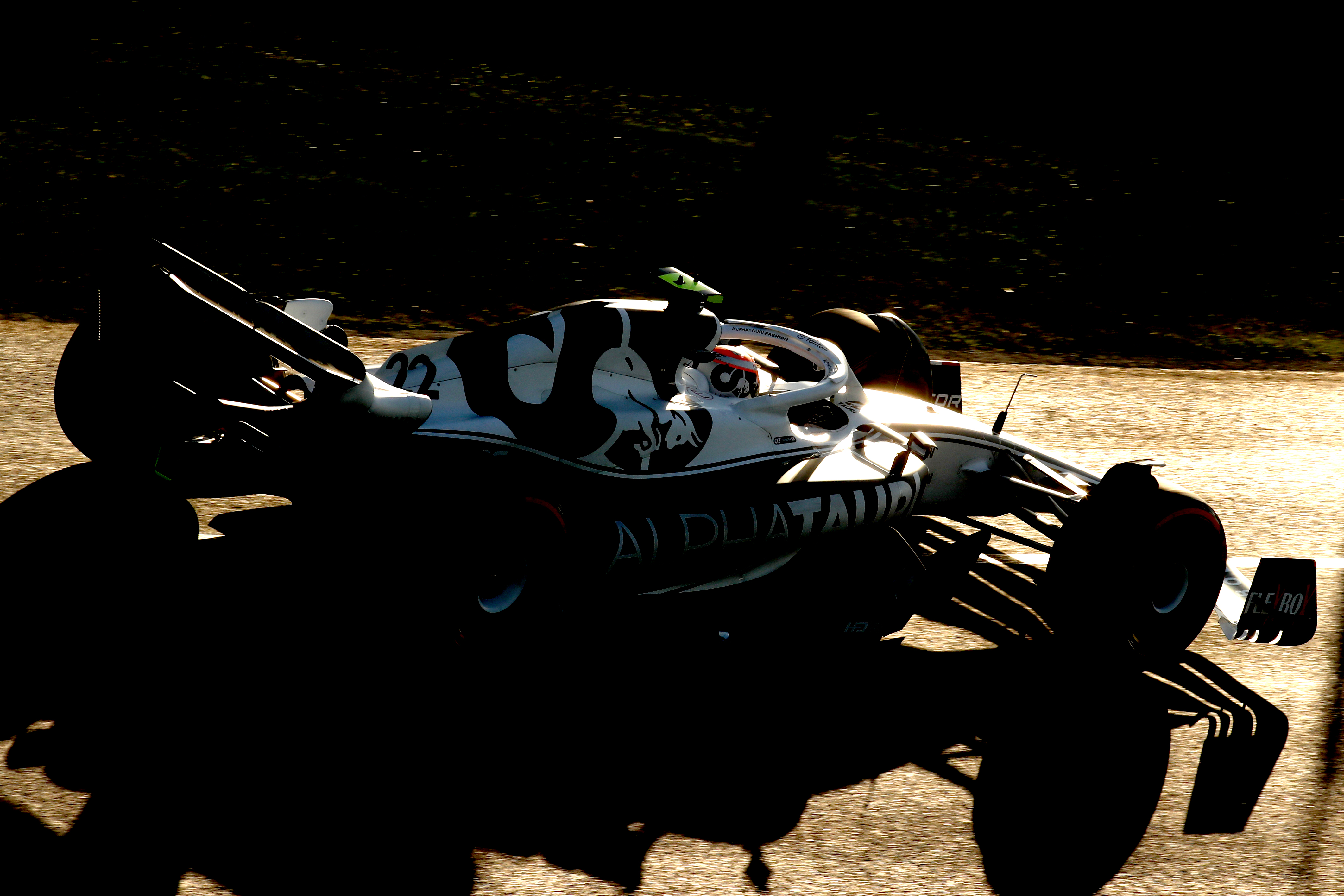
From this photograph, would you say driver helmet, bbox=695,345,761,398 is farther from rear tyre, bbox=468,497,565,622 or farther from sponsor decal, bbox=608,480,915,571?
rear tyre, bbox=468,497,565,622

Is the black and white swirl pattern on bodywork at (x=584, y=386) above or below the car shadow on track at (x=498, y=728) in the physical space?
above

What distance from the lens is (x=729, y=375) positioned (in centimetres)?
665

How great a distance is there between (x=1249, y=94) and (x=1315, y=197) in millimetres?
3943

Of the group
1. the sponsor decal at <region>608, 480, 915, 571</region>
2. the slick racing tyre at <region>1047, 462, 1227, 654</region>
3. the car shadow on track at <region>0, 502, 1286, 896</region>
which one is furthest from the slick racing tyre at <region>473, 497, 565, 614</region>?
the slick racing tyre at <region>1047, 462, 1227, 654</region>

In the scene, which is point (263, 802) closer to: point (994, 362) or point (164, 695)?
point (164, 695)

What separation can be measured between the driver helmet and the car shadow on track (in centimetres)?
100

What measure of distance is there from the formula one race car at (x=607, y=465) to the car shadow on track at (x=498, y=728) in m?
0.23

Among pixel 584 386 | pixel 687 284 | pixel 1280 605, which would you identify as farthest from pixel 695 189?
pixel 1280 605

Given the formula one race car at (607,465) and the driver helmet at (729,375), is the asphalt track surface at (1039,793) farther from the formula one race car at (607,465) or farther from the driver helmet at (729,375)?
the driver helmet at (729,375)

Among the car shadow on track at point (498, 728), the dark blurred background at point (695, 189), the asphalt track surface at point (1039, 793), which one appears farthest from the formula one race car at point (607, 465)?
the dark blurred background at point (695, 189)

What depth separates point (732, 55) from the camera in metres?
19.9

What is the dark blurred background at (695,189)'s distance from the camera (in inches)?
504

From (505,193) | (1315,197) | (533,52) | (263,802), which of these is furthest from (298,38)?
(263,802)

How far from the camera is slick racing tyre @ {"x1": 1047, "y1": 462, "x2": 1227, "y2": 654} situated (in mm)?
6199
